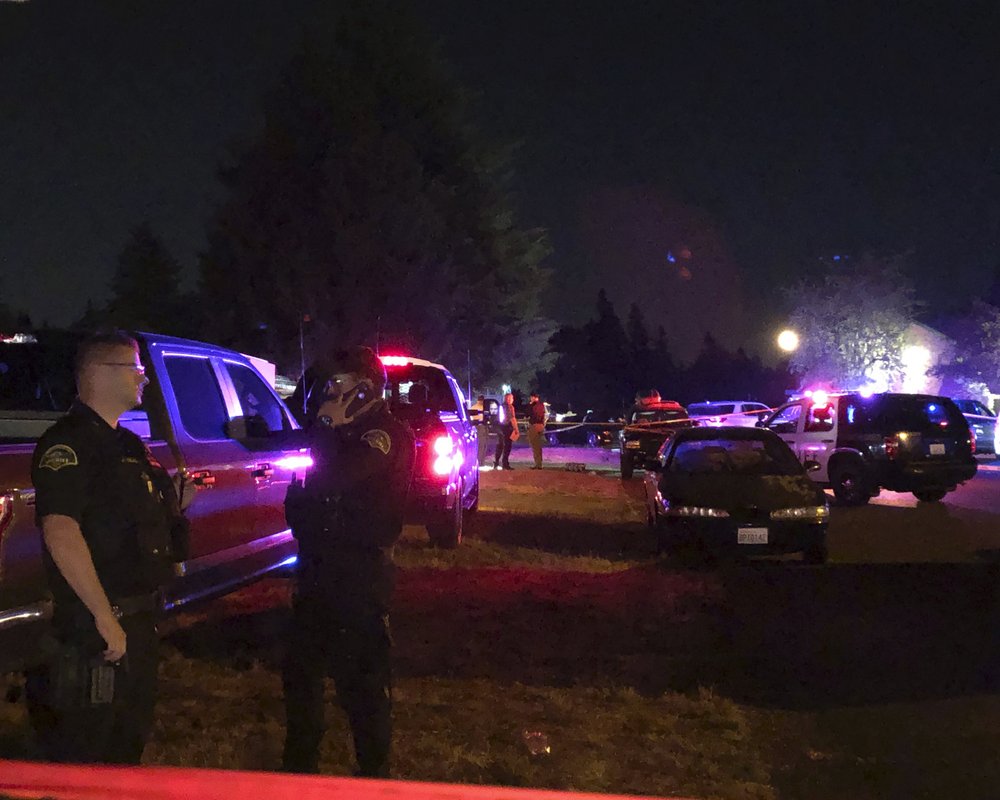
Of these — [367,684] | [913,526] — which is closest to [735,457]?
[913,526]

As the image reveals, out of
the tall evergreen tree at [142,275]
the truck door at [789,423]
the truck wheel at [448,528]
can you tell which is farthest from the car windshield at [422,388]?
the tall evergreen tree at [142,275]

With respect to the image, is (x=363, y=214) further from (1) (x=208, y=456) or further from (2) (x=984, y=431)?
(1) (x=208, y=456)

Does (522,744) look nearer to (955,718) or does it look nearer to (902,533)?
(955,718)

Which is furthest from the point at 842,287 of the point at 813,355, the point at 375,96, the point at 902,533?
the point at 902,533

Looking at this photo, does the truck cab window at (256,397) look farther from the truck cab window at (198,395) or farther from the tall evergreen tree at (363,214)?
the tall evergreen tree at (363,214)

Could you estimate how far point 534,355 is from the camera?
1211 inches

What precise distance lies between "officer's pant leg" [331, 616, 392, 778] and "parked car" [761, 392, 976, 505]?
12429 mm

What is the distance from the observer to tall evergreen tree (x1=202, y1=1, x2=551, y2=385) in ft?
84.5

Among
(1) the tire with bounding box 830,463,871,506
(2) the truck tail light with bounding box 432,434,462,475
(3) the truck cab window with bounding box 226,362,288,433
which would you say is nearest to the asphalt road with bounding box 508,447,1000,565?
(1) the tire with bounding box 830,463,871,506

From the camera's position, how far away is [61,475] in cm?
284

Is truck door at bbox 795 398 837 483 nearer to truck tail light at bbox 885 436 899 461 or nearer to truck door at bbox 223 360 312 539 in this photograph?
truck tail light at bbox 885 436 899 461

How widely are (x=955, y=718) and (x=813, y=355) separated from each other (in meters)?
37.0

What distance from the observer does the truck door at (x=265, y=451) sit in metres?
5.81

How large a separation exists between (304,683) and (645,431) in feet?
53.6
